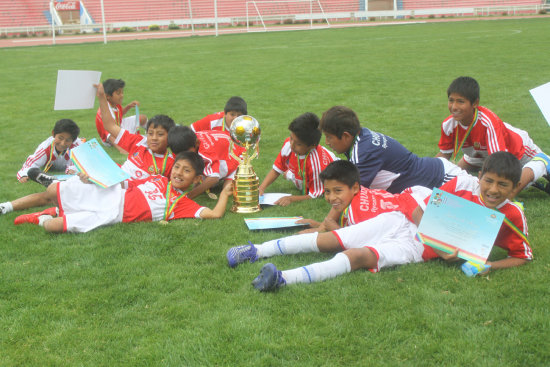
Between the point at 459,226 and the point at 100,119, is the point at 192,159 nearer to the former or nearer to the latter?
the point at 459,226

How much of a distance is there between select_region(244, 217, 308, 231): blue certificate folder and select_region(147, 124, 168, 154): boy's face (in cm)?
130

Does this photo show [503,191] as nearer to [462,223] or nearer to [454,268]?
[462,223]

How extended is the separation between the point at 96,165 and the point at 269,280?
86.3 inches

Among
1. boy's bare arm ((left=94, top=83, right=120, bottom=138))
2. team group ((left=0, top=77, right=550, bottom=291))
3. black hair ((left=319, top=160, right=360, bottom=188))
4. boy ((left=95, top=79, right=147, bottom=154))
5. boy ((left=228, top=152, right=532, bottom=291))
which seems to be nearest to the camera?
boy ((left=228, top=152, right=532, bottom=291))

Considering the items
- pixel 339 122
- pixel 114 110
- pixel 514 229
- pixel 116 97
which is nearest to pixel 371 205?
pixel 339 122

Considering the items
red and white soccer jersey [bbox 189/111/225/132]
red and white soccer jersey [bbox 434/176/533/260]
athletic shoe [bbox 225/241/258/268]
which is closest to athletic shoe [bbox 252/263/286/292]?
athletic shoe [bbox 225/241/258/268]

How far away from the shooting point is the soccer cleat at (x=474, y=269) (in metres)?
3.46

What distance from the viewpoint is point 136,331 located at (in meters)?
3.02

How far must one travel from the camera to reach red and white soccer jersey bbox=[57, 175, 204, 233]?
183 inches

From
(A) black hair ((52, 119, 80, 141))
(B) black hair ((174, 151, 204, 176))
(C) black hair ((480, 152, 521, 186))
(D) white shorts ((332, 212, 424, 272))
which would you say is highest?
(A) black hair ((52, 119, 80, 141))

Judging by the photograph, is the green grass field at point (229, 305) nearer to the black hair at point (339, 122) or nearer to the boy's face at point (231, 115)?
the boy's face at point (231, 115)

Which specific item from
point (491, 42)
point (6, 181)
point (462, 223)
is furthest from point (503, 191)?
point (491, 42)

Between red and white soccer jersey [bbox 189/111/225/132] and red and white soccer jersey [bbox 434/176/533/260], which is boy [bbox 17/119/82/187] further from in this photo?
red and white soccer jersey [bbox 434/176/533/260]

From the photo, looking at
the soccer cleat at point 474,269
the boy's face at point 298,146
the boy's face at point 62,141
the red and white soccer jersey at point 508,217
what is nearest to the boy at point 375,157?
the boy's face at point 298,146
